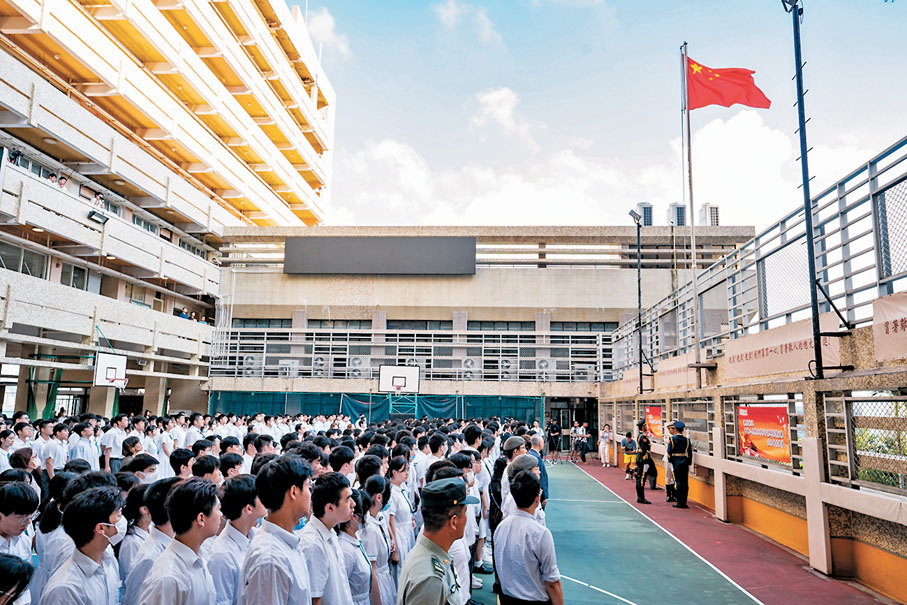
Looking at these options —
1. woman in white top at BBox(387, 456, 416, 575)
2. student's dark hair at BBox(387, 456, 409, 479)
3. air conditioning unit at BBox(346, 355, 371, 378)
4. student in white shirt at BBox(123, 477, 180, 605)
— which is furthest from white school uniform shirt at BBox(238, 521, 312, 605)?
air conditioning unit at BBox(346, 355, 371, 378)

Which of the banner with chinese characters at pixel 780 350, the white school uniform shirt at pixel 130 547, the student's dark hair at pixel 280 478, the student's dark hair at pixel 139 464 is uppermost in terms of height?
the banner with chinese characters at pixel 780 350

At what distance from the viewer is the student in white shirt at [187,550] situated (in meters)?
2.92

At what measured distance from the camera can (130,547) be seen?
407 centimetres

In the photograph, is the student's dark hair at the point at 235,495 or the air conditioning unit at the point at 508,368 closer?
the student's dark hair at the point at 235,495

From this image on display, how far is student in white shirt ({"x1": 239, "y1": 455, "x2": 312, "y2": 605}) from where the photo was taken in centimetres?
297

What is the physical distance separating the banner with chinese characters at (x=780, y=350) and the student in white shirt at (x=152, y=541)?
7.93m

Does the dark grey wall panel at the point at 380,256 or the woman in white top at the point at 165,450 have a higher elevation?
the dark grey wall panel at the point at 380,256

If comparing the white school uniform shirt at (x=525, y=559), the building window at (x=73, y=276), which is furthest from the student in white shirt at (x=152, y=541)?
the building window at (x=73, y=276)

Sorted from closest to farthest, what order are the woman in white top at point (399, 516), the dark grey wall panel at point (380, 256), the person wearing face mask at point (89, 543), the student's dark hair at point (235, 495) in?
the person wearing face mask at point (89, 543), the student's dark hair at point (235, 495), the woman in white top at point (399, 516), the dark grey wall panel at point (380, 256)

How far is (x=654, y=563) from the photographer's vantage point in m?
8.55

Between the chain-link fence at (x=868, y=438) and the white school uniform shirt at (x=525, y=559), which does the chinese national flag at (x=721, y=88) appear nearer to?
the chain-link fence at (x=868, y=438)

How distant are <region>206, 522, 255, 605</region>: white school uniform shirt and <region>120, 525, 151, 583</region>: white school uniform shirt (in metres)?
0.62

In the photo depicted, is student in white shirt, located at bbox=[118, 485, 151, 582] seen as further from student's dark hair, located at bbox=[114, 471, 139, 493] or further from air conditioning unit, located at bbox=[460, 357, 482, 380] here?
air conditioning unit, located at bbox=[460, 357, 482, 380]

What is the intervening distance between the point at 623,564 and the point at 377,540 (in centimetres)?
538
